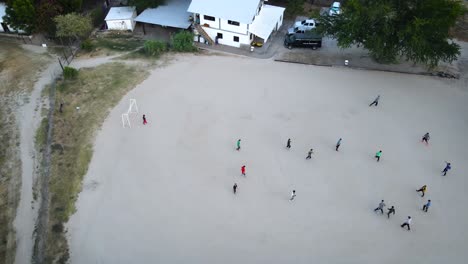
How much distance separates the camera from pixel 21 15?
36.0 metres

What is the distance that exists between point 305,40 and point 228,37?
761cm

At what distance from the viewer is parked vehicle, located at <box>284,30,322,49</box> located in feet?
121

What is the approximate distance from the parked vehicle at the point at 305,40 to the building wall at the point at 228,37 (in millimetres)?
4098

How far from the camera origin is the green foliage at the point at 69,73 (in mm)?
32719

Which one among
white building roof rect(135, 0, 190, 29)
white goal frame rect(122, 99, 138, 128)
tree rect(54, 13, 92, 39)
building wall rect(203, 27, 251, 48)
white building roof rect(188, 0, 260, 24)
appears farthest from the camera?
white building roof rect(135, 0, 190, 29)

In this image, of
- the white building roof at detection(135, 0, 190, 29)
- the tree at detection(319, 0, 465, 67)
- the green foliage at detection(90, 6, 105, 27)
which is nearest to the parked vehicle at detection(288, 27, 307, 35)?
the tree at detection(319, 0, 465, 67)

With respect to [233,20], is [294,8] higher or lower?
higher

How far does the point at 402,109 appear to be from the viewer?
30.9m

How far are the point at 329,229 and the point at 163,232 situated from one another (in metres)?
10.1

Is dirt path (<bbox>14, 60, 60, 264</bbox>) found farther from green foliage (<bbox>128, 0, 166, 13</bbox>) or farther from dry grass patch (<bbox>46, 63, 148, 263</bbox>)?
green foliage (<bbox>128, 0, 166, 13</bbox>)

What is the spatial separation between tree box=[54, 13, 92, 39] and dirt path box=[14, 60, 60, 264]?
3.22m

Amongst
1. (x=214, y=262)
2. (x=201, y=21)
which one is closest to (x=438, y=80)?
(x=201, y=21)

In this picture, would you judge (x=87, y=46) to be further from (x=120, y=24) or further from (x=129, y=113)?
(x=129, y=113)

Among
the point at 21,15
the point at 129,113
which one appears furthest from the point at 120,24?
the point at 129,113
